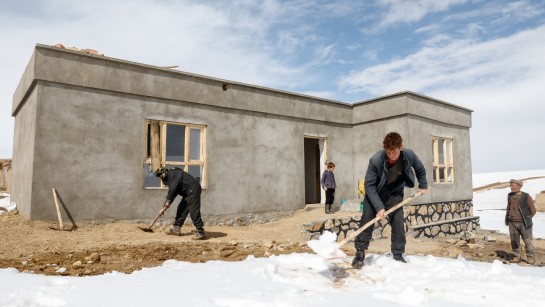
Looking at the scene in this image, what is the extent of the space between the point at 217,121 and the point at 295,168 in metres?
2.88

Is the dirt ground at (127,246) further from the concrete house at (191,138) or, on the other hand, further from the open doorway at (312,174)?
the open doorway at (312,174)

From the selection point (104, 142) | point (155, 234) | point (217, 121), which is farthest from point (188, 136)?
point (155, 234)

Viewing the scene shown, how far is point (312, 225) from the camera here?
9.45 metres

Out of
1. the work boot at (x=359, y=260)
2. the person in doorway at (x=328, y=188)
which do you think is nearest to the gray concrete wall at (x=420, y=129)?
the person in doorway at (x=328, y=188)

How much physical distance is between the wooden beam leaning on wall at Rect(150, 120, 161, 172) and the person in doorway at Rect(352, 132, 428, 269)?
5.94 m

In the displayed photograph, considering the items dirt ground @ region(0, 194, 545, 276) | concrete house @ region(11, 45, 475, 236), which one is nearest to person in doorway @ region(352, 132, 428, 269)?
dirt ground @ region(0, 194, 545, 276)

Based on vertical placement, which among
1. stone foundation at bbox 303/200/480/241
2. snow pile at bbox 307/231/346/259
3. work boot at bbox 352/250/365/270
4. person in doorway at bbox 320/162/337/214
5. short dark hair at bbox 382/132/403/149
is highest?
short dark hair at bbox 382/132/403/149

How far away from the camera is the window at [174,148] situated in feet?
29.7

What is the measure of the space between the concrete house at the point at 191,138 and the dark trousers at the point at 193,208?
1317mm

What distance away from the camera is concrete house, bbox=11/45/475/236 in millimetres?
→ 8039

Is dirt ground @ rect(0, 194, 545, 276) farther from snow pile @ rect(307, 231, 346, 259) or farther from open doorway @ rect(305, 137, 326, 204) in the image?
open doorway @ rect(305, 137, 326, 204)

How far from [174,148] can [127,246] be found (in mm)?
4305

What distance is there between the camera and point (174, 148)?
10.3 metres

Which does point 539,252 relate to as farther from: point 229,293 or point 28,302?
point 28,302
